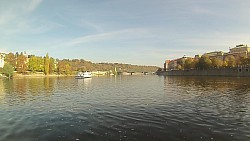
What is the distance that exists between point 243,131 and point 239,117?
661 cm

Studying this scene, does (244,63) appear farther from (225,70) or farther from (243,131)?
(243,131)

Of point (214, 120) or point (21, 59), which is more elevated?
point (21, 59)

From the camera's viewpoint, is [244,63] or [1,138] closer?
→ [1,138]

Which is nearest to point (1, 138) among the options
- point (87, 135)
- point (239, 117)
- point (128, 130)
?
point (87, 135)

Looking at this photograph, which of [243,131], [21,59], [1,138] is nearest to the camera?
[1,138]

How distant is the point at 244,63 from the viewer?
18188 cm

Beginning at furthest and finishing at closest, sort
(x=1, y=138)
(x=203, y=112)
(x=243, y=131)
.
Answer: (x=203, y=112) < (x=243, y=131) < (x=1, y=138)

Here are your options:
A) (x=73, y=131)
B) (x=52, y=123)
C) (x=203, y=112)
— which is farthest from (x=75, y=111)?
(x=203, y=112)

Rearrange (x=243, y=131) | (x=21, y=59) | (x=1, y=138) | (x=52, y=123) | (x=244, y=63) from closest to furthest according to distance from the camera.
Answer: (x=1, y=138), (x=243, y=131), (x=52, y=123), (x=244, y=63), (x=21, y=59)

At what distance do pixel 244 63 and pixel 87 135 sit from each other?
190304 millimetres

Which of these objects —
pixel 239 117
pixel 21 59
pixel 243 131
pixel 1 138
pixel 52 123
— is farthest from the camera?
pixel 21 59

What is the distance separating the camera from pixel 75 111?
3209cm

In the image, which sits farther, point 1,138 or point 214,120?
point 214,120

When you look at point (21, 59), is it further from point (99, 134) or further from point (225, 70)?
point (99, 134)
